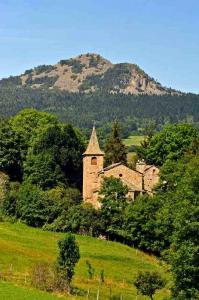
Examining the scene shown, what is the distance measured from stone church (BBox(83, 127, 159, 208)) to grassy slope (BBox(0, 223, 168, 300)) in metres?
9.12

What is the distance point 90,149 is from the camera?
7606cm

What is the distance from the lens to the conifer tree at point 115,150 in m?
95.6

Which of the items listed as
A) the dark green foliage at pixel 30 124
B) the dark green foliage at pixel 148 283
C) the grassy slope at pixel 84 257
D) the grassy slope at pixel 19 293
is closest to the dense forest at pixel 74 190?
the dark green foliage at pixel 30 124

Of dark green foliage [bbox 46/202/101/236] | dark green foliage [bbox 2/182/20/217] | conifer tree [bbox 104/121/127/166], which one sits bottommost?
dark green foliage [bbox 46/202/101/236]

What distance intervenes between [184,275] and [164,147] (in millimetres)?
51351

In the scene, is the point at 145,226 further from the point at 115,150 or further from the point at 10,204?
the point at 115,150

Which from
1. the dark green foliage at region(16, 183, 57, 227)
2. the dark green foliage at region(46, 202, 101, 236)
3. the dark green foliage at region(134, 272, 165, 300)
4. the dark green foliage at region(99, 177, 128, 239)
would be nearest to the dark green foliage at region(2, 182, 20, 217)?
the dark green foliage at region(16, 183, 57, 227)

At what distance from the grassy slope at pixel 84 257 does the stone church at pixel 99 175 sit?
9.12 m

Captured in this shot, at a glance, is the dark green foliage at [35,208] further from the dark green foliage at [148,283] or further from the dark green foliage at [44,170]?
the dark green foliage at [148,283]

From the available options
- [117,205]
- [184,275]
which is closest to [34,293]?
[184,275]

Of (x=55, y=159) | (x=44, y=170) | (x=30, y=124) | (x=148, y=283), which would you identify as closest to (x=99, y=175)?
(x=55, y=159)

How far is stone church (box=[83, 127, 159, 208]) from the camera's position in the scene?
73.5 meters

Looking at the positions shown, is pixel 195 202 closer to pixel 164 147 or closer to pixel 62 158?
pixel 62 158

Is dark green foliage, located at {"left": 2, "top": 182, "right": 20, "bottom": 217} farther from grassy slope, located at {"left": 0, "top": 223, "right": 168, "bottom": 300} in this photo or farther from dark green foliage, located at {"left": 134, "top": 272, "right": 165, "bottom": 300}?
dark green foliage, located at {"left": 134, "top": 272, "right": 165, "bottom": 300}
